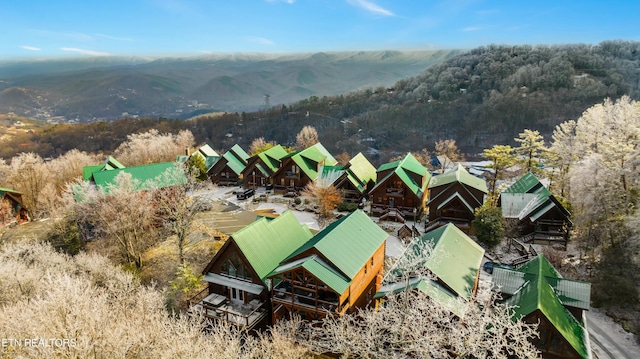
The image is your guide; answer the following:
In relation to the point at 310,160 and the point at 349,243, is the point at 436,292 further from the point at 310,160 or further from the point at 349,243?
the point at 310,160

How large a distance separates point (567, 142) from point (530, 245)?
15.3 metres

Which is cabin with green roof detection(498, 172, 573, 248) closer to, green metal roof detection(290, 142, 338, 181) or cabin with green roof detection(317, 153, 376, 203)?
cabin with green roof detection(317, 153, 376, 203)

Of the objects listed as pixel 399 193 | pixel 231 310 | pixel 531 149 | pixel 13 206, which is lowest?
pixel 13 206

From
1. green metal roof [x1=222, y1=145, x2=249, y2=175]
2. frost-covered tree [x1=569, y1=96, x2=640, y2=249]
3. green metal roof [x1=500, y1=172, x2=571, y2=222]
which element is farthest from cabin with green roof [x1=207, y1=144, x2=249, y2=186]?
frost-covered tree [x1=569, y1=96, x2=640, y2=249]

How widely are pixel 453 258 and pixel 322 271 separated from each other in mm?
10011

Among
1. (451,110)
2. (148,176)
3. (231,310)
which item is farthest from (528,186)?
(451,110)

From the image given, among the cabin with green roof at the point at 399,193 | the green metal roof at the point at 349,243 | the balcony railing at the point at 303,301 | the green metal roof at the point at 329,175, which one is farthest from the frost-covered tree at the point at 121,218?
the cabin with green roof at the point at 399,193

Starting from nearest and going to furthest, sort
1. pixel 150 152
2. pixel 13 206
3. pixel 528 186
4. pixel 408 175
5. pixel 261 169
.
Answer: pixel 528 186, pixel 408 175, pixel 13 206, pixel 261 169, pixel 150 152

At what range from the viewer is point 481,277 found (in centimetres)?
3169

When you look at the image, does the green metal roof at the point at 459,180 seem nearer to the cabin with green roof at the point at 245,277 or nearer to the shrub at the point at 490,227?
the shrub at the point at 490,227

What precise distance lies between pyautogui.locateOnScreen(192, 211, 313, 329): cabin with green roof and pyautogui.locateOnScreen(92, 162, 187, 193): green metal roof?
2106 cm

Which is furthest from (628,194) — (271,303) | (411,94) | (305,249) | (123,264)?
(411,94)

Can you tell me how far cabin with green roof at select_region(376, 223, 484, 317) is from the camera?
21641mm

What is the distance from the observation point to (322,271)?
22438 mm
